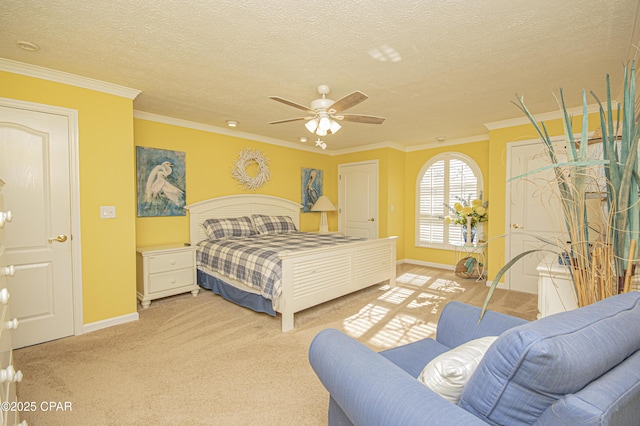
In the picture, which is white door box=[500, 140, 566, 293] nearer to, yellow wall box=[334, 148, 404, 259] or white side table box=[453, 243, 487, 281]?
white side table box=[453, 243, 487, 281]

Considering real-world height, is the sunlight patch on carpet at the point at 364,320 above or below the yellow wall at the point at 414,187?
below

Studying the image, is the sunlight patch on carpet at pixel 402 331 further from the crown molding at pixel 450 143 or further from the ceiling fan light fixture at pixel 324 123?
the crown molding at pixel 450 143

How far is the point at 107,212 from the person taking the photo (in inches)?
117

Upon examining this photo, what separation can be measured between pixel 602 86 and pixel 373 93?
2224mm

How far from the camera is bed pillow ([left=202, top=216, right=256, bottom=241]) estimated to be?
4312 millimetres

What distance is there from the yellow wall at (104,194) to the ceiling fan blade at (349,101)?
216cm

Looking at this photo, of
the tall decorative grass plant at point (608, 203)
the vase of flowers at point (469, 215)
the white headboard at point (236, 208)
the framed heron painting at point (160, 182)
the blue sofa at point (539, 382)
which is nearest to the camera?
the blue sofa at point (539, 382)

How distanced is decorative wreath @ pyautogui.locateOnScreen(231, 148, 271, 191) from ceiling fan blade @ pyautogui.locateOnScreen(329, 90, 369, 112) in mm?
2674

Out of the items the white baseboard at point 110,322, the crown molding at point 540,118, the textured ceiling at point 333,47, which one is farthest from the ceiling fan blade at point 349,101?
the white baseboard at point 110,322

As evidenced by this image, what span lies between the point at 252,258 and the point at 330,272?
0.88 metres

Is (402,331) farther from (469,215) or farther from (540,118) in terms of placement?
(540,118)

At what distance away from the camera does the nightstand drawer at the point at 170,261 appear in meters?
3.54

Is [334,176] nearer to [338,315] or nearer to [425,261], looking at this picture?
[425,261]

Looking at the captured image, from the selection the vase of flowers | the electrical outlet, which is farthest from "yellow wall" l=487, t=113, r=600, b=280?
the electrical outlet
